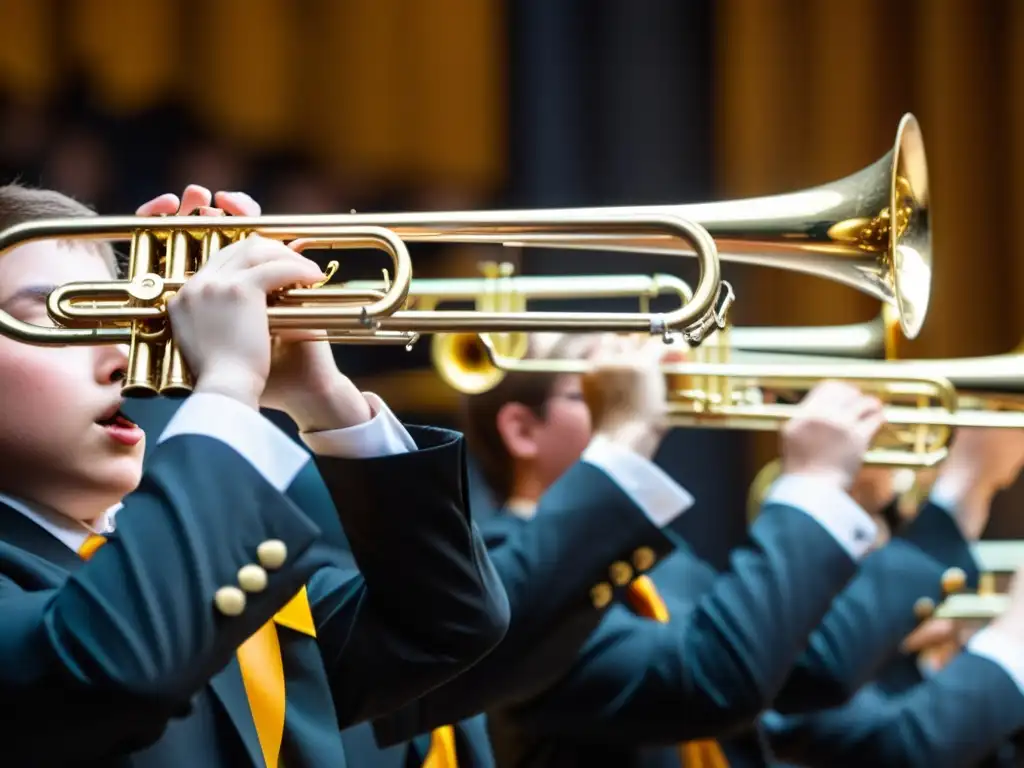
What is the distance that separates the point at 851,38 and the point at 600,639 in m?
1.93

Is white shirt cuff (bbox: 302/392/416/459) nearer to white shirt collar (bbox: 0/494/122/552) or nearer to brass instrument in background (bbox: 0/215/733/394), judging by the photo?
brass instrument in background (bbox: 0/215/733/394)

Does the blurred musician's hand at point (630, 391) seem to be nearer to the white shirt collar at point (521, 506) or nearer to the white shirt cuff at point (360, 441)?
the white shirt collar at point (521, 506)

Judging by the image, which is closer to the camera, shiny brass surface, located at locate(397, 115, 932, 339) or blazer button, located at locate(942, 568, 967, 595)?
shiny brass surface, located at locate(397, 115, 932, 339)

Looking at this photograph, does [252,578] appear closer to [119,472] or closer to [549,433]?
[119,472]

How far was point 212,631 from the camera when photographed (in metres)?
1.00

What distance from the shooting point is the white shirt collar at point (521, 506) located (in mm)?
2164

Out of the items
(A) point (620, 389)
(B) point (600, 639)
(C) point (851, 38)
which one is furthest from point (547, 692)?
(C) point (851, 38)

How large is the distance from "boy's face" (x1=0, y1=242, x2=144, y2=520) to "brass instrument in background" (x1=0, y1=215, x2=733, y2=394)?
0.07ft

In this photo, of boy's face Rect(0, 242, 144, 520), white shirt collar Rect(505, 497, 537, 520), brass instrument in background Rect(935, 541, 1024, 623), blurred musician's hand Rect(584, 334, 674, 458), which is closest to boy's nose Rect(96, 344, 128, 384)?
boy's face Rect(0, 242, 144, 520)

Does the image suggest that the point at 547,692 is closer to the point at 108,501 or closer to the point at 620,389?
the point at 620,389

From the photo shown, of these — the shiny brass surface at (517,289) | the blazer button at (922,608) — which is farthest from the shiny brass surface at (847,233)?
the blazer button at (922,608)

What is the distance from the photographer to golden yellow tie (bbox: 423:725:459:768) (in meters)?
1.52

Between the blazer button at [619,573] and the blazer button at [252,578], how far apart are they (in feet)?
2.52

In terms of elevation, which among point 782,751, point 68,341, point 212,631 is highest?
point 68,341
